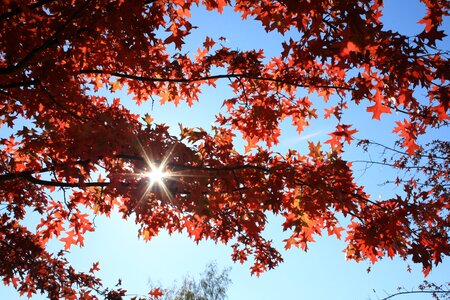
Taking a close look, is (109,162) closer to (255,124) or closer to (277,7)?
(255,124)

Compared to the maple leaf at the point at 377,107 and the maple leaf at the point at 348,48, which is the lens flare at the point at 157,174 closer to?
the maple leaf at the point at 348,48

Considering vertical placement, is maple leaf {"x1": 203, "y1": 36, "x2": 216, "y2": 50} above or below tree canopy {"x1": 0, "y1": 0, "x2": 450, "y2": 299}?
above

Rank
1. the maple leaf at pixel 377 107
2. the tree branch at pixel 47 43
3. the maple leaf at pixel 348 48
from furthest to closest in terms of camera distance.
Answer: the maple leaf at pixel 377 107 → the tree branch at pixel 47 43 → the maple leaf at pixel 348 48

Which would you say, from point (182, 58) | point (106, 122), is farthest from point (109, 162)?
point (182, 58)

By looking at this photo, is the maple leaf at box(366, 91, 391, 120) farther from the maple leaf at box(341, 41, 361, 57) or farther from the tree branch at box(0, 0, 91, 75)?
the tree branch at box(0, 0, 91, 75)

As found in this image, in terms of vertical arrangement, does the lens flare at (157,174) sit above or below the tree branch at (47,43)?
below

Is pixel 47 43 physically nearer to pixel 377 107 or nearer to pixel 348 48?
pixel 348 48

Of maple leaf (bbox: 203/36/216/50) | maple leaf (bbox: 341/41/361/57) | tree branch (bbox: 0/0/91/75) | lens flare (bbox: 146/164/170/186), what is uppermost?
maple leaf (bbox: 203/36/216/50)

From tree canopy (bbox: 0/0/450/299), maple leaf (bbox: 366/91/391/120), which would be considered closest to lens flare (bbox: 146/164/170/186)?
tree canopy (bbox: 0/0/450/299)

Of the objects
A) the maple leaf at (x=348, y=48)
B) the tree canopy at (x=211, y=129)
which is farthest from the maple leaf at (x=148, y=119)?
the maple leaf at (x=348, y=48)

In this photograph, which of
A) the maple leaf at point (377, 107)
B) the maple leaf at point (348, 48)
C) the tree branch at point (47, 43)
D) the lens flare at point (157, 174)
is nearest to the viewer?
the maple leaf at point (348, 48)

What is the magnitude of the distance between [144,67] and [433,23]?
3.68 m

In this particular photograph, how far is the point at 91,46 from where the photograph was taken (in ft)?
15.3

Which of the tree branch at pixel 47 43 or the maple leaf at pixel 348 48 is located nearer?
the maple leaf at pixel 348 48
